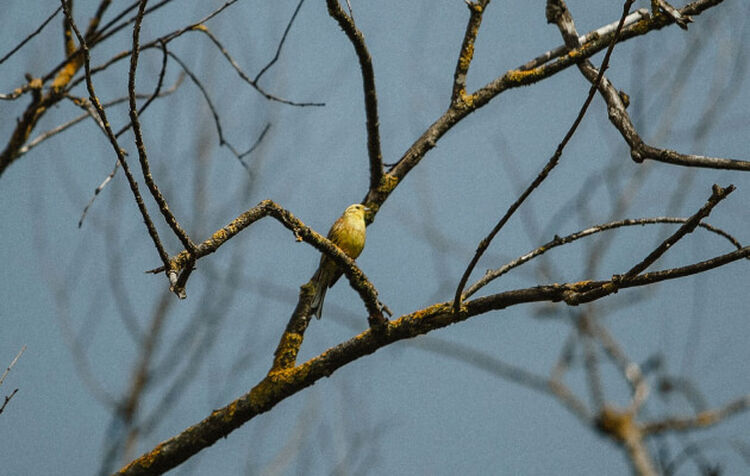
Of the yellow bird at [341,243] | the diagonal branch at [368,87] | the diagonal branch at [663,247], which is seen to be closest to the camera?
the diagonal branch at [663,247]

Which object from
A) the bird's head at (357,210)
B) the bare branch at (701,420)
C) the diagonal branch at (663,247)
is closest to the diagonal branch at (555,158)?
the diagonal branch at (663,247)

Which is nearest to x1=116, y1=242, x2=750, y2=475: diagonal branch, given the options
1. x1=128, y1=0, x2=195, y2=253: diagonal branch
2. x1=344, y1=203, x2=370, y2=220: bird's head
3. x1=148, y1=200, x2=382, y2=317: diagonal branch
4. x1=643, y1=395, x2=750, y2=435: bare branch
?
x1=148, y1=200, x2=382, y2=317: diagonal branch

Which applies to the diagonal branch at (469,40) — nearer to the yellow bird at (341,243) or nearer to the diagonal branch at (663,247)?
the yellow bird at (341,243)

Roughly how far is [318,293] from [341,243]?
2.59 ft

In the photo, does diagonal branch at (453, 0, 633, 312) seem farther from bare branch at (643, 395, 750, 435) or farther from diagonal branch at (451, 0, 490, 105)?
bare branch at (643, 395, 750, 435)

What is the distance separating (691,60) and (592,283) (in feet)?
20.7

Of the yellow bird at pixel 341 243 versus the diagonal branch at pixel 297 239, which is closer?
the diagonal branch at pixel 297 239

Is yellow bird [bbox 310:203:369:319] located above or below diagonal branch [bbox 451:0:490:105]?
below

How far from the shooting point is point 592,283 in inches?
88.3

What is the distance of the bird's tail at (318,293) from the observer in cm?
318

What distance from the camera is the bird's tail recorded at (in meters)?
3.18

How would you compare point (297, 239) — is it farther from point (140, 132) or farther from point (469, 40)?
point (469, 40)

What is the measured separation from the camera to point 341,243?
13.2 feet

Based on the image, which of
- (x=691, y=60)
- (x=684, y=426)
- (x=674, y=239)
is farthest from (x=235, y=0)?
(x=691, y=60)
